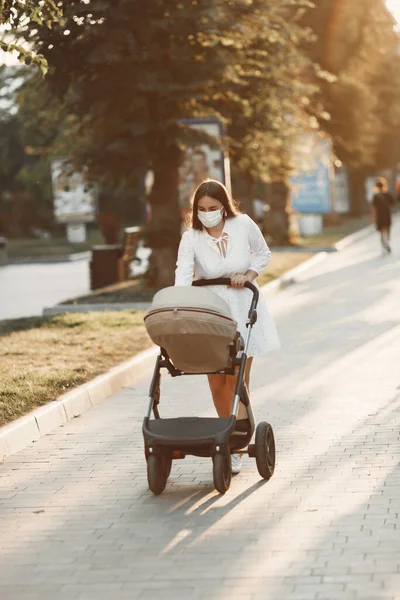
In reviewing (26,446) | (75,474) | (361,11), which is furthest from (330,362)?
(361,11)

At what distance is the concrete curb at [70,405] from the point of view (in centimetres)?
950

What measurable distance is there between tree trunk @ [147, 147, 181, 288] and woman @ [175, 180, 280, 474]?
15.2 m

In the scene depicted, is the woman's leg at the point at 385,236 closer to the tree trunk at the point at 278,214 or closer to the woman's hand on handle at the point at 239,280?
the tree trunk at the point at 278,214

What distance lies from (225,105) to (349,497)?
16.1m

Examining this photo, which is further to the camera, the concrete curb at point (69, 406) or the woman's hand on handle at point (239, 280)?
the concrete curb at point (69, 406)

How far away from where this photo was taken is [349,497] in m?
7.33

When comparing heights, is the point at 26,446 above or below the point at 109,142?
below

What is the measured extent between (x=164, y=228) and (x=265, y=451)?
52.6 ft

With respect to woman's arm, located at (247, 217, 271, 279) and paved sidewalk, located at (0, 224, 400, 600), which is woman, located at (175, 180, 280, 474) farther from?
paved sidewalk, located at (0, 224, 400, 600)

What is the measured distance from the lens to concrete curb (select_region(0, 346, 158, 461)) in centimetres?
949

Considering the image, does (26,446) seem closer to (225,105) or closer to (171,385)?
(171,385)

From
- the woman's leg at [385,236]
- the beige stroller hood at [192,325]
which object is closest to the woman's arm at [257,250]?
the beige stroller hood at [192,325]

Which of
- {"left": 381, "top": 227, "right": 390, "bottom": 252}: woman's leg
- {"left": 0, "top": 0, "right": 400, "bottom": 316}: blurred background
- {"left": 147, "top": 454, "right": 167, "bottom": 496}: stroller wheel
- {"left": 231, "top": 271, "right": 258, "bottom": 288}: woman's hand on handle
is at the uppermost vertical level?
{"left": 0, "top": 0, "right": 400, "bottom": 316}: blurred background

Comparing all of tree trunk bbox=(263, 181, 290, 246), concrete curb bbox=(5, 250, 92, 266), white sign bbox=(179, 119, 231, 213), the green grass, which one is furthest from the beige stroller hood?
concrete curb bbox=(5, 250, 92, 266)
